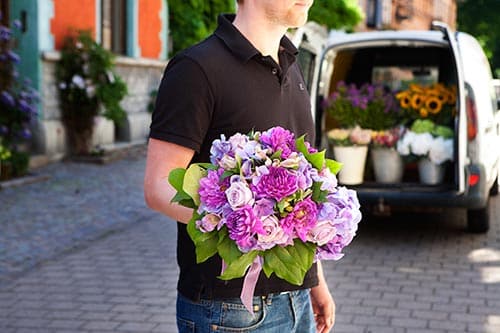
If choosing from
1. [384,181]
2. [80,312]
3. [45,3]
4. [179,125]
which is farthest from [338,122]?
[179,125]

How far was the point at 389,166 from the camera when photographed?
8.92 metres

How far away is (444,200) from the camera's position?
322 inches

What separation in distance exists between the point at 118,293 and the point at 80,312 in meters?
0.56

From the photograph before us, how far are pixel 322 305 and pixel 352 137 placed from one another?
6153mm

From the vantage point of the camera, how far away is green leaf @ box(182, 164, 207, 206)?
210cm

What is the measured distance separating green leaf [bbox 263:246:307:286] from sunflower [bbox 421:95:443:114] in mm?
6990

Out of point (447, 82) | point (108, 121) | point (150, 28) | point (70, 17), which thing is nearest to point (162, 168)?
point (447, 82)

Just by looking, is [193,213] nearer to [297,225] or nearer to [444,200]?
[297,225]

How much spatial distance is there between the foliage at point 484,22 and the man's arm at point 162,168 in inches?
2130

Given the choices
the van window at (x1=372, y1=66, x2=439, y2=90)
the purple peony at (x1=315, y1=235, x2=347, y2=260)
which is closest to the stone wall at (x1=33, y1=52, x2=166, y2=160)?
the van window at (x1=372, y1=66, x2=439, y2=90)

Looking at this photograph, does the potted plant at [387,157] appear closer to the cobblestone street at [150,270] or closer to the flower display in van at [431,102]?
the flower display in van at [431,102]

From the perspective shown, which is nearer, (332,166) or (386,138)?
(332,166)

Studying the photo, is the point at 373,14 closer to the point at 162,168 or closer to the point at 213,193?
the point at 162,168

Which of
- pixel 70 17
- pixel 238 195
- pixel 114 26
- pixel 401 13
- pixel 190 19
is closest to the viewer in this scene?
pixel 238 195
